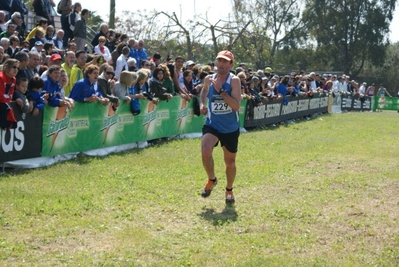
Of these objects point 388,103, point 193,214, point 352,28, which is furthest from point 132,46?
point 352,28

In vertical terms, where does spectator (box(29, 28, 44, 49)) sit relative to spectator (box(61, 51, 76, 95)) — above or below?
above

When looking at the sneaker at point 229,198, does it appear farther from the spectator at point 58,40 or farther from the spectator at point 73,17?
the spectator at point 73,17

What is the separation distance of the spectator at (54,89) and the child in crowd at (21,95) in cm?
80

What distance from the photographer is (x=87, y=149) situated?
526 inches

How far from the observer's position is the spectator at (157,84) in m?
16.4

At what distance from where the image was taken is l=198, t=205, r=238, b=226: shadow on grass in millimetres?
8195

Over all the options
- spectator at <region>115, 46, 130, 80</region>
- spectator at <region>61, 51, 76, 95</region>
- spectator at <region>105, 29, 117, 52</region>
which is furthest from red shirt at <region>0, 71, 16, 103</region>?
spectator at <region>105, 29, 117, 52</region>

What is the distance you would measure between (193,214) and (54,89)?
4851mm

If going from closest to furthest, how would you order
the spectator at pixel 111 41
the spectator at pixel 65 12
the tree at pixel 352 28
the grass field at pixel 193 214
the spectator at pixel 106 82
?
the grass field at pixel 193 214 < the spectator at pixel 106 82 < the spectator at pixel 65 12 < the spectator at pixel 111 41 < the tree at pixel 352 28

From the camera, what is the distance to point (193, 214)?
Result: 8555mm

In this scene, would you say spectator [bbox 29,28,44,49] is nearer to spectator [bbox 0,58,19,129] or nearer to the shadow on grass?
spectator [bbox 0,58,19,129]

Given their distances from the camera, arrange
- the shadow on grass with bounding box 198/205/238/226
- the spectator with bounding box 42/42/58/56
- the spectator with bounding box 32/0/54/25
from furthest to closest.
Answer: the spectator with bounding box 32/0/54/25 → the spectator with bounding box 42/42/58/56 → the shadow on grass with bounding box 198/205/238/226

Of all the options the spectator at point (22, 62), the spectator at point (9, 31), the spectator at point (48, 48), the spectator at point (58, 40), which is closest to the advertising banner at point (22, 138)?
the spectator at point (22, 62)

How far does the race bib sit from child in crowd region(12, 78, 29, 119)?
11.9ft
